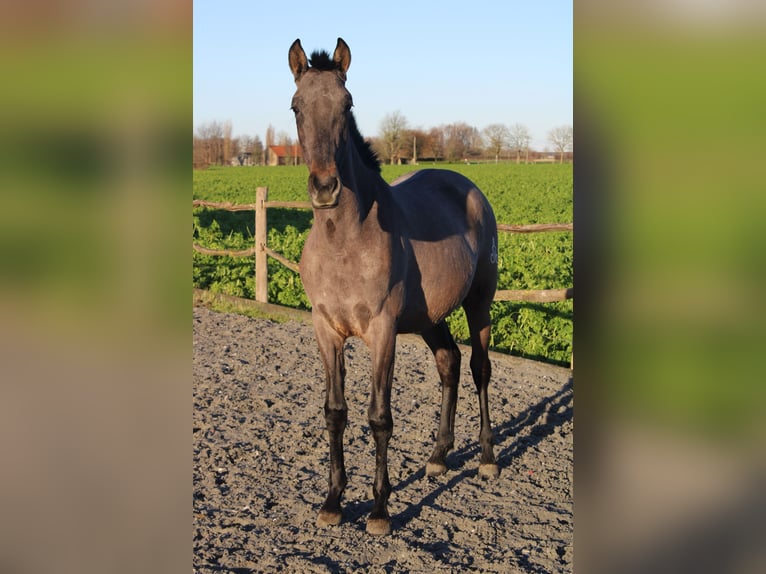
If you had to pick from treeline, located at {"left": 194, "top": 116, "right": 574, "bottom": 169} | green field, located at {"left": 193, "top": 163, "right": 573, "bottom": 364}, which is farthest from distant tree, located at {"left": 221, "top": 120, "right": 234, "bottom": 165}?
green field, located at {"left": 193, "top": 163, "right": 573, "bottom": 364}

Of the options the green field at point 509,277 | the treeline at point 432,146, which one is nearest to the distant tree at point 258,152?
the treeline at point 432,146

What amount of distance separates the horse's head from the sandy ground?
1.88 meters

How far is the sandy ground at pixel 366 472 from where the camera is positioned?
387 centimetres

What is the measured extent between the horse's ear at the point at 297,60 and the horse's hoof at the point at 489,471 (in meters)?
2.98

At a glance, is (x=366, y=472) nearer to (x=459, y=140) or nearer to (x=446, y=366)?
(x=446, y=366)

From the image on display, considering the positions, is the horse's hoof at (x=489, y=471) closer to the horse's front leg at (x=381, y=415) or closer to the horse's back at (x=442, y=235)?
the horse's front leg at (x=381, y=415)

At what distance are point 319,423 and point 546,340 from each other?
3.80m

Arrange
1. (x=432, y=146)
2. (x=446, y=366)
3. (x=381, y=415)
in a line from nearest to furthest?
(x=381, y=415) < (x=446, y=366) < (x=432, y=146)

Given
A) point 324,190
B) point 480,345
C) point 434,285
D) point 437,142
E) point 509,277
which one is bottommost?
point 480,345

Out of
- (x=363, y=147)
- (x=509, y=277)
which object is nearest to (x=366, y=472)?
(x=363, y=147)

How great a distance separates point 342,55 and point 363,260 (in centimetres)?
109

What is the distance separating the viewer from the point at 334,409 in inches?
172
